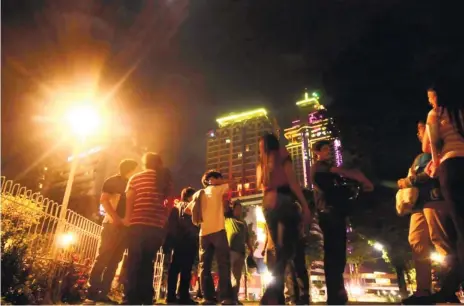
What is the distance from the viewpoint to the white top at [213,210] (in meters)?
4.58

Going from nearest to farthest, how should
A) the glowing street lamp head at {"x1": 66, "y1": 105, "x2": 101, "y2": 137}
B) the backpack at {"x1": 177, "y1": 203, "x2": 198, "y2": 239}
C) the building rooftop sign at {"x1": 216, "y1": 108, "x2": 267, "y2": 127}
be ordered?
the backpack at {"x1": 177, "y1": 203, "x2": 198, "y2": 239}, the glowing street lamp head at {"x1": 66, "y1": 105, "x2": 101, "y2": 137}, the building rooftop sign at {"x1": 216, "y1": 108, "x2": 267, "y2": 127}

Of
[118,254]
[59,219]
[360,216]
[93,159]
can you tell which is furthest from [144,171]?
[93,159]

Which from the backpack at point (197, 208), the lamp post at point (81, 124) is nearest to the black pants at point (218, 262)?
the backpack at point (197, 208)

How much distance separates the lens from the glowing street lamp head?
7020mm

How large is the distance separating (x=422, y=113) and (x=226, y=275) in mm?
5655

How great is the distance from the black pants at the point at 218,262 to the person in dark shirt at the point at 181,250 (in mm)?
679

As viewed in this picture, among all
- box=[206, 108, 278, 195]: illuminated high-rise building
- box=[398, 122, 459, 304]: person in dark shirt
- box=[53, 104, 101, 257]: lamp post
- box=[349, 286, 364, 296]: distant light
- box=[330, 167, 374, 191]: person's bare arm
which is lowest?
box=[349, 286, 364, 296]: distant light

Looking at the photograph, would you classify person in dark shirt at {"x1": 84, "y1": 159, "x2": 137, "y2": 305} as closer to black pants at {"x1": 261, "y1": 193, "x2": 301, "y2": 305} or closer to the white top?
the white top

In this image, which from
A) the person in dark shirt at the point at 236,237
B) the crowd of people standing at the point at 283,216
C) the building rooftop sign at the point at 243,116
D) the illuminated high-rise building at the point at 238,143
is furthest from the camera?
the building rooftop sign at the point at 243,116

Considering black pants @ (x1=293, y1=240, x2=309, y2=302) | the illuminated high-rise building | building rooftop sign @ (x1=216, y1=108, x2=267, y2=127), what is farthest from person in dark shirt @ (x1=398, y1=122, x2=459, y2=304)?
building rooftop sign @ (x1=216, y1=108, x2=267, y2=127)

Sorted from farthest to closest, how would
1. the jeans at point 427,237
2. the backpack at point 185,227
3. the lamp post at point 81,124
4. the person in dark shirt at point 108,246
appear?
→ 1. the lamp post at point 81,124
2. the backpack at point 185,227
3. the person in dark shirt at point 108,246
4. the jeans at point 427,237

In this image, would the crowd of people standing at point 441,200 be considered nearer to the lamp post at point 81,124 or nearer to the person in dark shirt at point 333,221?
the person in dark shirt at point 333,221

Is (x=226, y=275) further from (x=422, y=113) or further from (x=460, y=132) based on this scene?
(x=422, y=113)

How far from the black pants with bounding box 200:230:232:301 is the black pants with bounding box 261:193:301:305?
1121 mm
